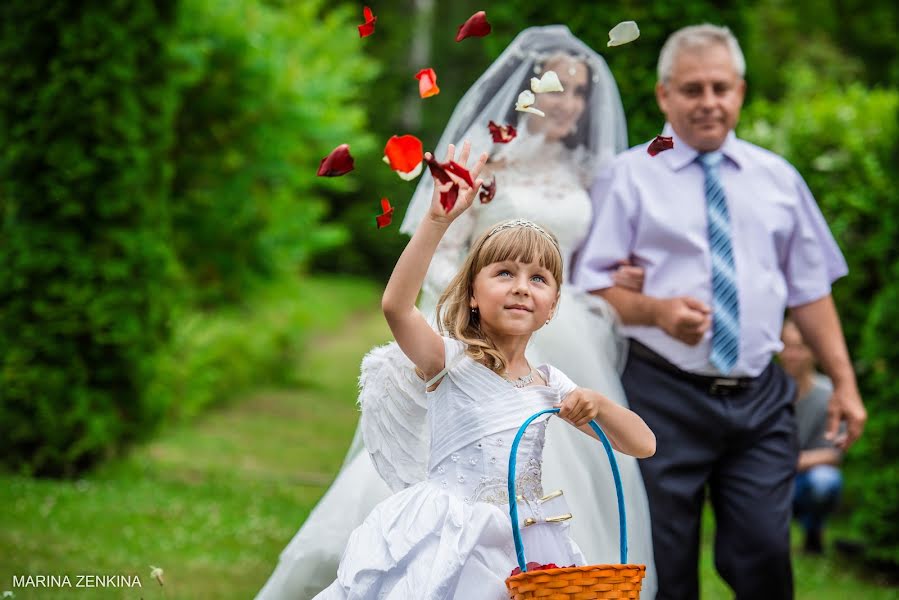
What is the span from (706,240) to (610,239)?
1.17ft

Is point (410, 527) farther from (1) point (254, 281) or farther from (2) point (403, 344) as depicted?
(1) point (254, 281)

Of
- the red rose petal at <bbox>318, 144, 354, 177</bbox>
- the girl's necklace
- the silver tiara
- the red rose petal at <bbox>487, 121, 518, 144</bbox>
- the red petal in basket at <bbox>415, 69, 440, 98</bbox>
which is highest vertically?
the red petal in basket at <bbox>415, 69, 440, 98</bbox>

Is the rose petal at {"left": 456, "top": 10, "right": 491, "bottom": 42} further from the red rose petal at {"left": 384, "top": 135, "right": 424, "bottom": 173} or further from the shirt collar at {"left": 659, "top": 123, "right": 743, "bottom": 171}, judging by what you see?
the shirt collar at {"left": 659, "top": 123, "right": 743, "bottom": 171}

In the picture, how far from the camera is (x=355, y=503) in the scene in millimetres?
3850

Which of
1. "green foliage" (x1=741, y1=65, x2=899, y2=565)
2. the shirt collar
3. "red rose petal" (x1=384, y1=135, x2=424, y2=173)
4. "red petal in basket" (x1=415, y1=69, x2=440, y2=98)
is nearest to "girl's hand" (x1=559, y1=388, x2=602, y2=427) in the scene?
"red rose petal" (x1=384, y1=135, x2=424, y2=173)

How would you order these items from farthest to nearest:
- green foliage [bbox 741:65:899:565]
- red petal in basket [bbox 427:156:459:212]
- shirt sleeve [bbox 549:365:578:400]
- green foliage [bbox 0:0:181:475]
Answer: green foliage [bbox 0:0:181:475] → green foliage [bbox 741:65:899:565] → shirt sleeve [bbox 549:365:578:400] → red petal in basket [bbox 427:156:459:212]

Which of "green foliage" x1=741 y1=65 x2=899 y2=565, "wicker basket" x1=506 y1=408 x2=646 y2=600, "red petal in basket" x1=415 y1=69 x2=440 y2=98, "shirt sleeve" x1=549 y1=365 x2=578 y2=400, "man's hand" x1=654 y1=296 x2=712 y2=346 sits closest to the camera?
"wicker basket" x1=506 y1=408 x2=646 y2=600

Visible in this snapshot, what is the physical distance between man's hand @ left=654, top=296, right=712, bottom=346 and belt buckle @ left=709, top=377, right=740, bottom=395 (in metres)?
0.19

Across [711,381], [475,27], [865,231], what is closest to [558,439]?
[711,381]

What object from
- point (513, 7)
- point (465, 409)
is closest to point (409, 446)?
point (465, 409)

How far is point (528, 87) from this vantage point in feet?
15.4

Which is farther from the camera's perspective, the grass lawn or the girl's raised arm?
the grass lawn

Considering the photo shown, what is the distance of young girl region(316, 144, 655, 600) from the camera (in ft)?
9.39

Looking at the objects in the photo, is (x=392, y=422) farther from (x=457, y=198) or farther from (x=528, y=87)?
(x=528, y=87)
